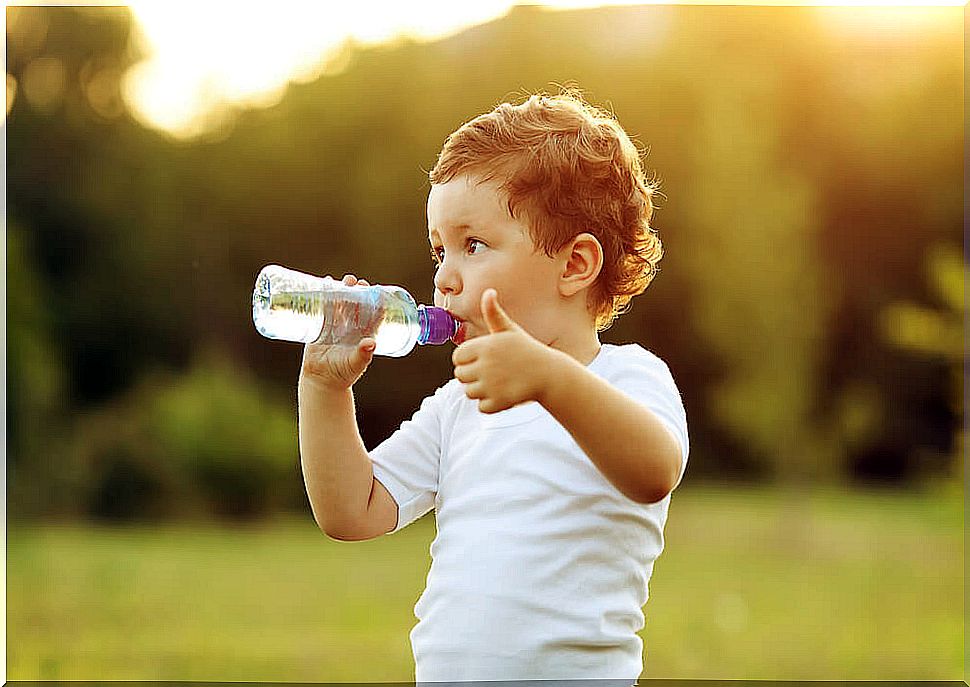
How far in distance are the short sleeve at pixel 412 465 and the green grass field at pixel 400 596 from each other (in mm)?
3268

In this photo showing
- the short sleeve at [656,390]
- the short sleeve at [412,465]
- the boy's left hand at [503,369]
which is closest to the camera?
the boy's left hand at [503,369]

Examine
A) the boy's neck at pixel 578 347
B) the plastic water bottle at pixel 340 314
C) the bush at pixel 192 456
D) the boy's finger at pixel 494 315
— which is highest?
the bush at pixel 192 456

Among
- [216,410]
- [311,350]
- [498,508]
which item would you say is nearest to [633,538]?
[498,508]

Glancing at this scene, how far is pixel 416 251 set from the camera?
9.42 meters

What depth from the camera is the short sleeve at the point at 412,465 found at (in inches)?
67.4

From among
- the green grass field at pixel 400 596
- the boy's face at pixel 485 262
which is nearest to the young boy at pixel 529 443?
the boy's face at pixel 485 262

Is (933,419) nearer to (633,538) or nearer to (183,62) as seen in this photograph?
(183,62)

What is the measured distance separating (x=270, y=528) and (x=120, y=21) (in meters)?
3.90

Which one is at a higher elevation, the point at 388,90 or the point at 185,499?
the point at 388,90

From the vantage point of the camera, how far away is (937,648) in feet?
19.2

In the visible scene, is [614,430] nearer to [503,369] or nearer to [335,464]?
[503,369]

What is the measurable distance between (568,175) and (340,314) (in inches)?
13.4

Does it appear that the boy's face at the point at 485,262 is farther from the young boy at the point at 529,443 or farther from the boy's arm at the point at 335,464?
the boy's arm at the point at 335,464

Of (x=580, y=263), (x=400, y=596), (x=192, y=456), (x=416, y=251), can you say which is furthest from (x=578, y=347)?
(x=192, y=456)
